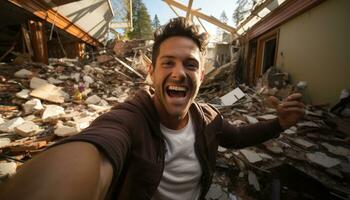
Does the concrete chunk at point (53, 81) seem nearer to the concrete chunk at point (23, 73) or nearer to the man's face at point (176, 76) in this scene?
the concrete chunk at point (23, 73)

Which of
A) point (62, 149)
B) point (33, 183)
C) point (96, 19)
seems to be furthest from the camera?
point (96, 19)

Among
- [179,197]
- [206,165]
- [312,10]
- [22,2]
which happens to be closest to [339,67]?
[312,10]

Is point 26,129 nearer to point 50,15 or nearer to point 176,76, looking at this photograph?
point 176,76

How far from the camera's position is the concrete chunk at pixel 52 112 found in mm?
3893

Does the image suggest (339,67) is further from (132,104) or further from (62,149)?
(62,149)

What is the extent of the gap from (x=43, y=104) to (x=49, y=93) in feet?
1.48

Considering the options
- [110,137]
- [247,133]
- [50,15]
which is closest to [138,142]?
[110,137]

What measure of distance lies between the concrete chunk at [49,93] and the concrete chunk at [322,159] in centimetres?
534

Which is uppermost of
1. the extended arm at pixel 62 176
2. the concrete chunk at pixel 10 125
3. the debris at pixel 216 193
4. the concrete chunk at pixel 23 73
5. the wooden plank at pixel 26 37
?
the wooden plank at pixel 26 37

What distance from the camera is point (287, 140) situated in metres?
3.40

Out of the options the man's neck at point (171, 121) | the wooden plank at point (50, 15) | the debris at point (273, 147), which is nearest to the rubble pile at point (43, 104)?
the wooden plank at point (50, 15)

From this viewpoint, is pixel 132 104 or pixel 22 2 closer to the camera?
pixel 132 104

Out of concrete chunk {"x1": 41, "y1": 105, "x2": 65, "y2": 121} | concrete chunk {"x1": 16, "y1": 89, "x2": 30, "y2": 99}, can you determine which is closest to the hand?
concrete chunk {"x1": 41, "y1": 105, "x2": 65, "y2": 121}

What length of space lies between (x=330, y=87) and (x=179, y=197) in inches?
183
